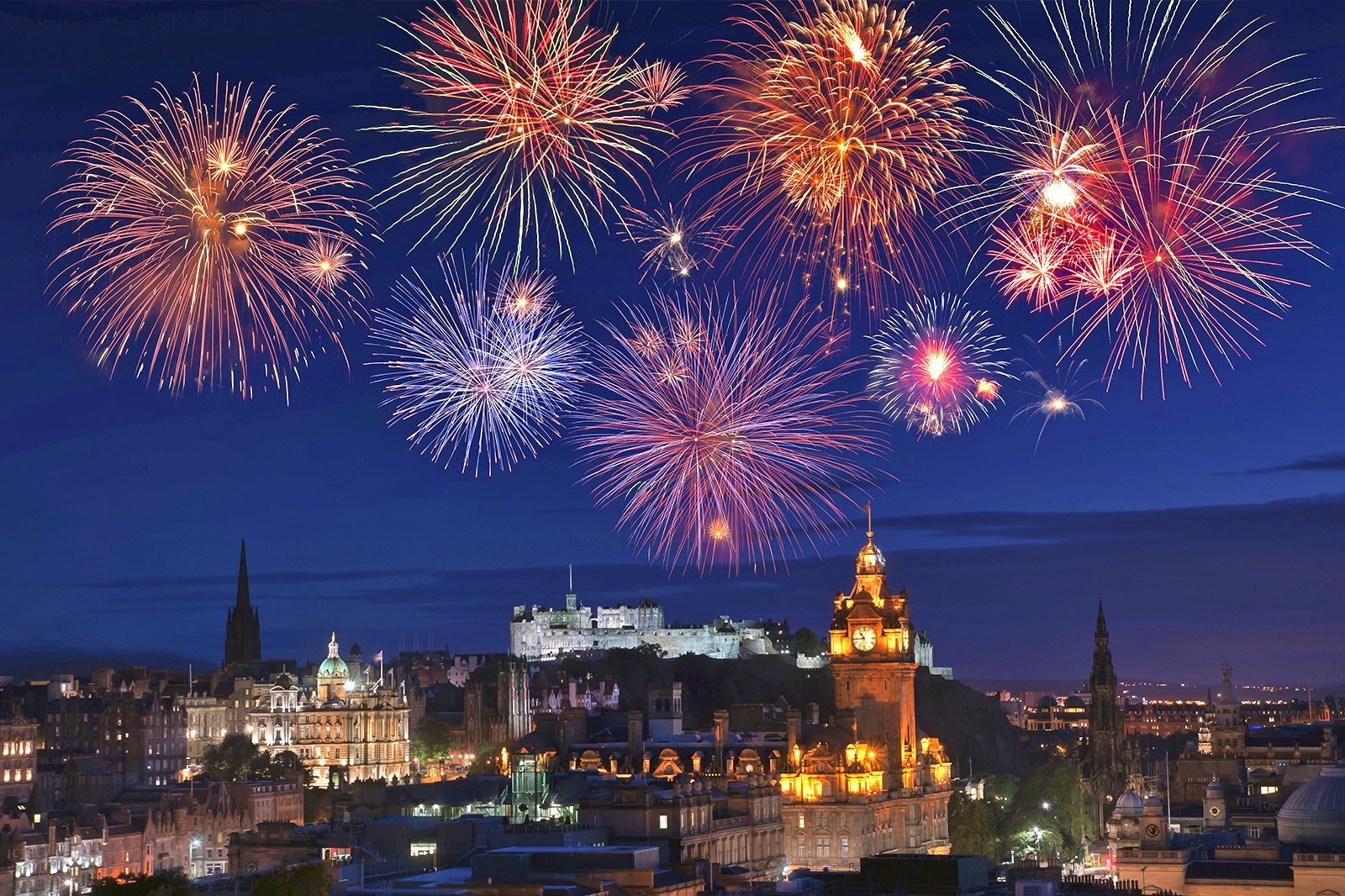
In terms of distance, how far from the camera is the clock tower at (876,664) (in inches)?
5246

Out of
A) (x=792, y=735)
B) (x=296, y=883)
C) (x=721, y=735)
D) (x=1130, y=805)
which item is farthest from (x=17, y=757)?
(x=1130, y=805)

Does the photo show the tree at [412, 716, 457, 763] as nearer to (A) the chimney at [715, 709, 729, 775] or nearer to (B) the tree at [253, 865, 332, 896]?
(A) the chimney at [715, 709, 729, 775]

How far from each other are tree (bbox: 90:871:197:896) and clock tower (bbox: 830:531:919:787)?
205 ft

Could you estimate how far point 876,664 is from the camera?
134 m

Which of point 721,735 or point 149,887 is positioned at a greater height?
point 721,735

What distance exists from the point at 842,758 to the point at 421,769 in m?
66.5

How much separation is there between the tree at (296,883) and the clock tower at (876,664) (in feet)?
203

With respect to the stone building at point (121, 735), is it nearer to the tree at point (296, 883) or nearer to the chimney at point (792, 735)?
the chimney at point (792, 735)

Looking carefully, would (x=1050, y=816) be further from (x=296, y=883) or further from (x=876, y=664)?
(x=296, y=883)

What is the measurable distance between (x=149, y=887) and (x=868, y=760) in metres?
61.8

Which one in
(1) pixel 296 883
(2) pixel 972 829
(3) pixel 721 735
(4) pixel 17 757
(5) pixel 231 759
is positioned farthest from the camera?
(5) pixel 231 759

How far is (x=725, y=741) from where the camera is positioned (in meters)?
131

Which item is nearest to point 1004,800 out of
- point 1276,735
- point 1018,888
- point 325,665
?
point 1276,735

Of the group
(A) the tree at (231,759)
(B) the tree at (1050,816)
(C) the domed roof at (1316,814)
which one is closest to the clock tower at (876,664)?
(B) the tree at (1050,816)
